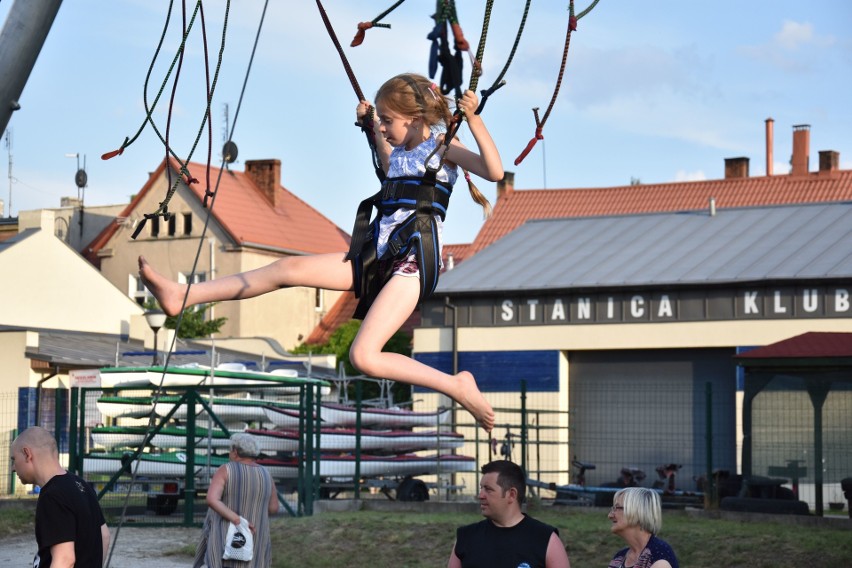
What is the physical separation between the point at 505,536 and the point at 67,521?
85.8 inches

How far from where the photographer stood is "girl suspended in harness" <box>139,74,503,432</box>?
5488 mm

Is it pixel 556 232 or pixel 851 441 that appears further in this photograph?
pixel 556 232

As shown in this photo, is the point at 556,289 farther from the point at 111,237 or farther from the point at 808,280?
the point at 111,237

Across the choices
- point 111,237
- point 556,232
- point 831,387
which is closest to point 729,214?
point 556,232

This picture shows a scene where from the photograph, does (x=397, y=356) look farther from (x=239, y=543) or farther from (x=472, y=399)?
(x=239, y=543)

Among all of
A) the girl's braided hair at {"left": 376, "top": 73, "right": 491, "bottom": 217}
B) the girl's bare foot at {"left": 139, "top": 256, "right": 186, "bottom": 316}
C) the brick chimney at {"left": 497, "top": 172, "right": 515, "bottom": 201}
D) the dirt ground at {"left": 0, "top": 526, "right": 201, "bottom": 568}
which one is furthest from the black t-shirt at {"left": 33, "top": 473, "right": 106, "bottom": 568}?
the brick chimney at {"left": 497, "top": 172, "right": 515, "bottom": 201}

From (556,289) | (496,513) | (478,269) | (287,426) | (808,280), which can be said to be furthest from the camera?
(478,269)

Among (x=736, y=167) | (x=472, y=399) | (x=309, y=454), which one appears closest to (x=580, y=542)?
(x=309, y=454)

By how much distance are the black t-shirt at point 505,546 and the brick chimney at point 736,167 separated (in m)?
50.2

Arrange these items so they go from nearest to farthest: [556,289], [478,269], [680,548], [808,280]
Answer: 1. [680,548]
2. [808,280]
3. [556,289]
4. [478,269]

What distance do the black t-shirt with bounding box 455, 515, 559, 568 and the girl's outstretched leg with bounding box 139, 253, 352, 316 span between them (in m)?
1.79

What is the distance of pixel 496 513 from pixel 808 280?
2558 cm

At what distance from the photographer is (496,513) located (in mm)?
7047

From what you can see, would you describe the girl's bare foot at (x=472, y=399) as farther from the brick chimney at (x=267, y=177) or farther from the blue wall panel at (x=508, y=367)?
the brick chimney at (x=267, y=177)
